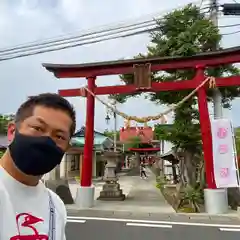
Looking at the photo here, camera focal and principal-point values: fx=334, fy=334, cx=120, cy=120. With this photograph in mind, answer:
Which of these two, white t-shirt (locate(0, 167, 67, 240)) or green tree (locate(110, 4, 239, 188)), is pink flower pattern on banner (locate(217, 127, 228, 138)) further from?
white t-shirt (locate(0, 167, 67, 240))

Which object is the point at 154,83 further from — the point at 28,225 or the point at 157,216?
the point at 28,225

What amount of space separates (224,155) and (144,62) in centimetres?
403

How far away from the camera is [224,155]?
402 inches

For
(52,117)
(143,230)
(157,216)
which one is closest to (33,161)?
(52,117)

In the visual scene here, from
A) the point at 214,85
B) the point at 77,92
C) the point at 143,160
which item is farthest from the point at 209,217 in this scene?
the point at 143,160

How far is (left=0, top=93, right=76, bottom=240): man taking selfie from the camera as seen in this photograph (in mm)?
1296

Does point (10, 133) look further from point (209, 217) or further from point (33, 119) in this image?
point (209, 217)

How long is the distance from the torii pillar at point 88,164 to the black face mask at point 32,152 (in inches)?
400

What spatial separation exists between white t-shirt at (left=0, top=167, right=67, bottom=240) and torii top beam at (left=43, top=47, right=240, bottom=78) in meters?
10.2

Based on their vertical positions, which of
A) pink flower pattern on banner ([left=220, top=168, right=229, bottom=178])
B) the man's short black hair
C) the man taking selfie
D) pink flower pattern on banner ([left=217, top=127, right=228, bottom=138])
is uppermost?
pink flower pattern on banner ([left=217, top=127, right=228, bottom=138])

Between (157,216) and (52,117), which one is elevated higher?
(52,117)

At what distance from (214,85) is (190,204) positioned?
3.88 m

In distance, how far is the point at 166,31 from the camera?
13.1 metres

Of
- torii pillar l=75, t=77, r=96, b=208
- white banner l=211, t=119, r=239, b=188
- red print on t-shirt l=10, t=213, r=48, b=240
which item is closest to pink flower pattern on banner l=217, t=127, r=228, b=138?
white banner l=211, t=119, r=239, b=188
